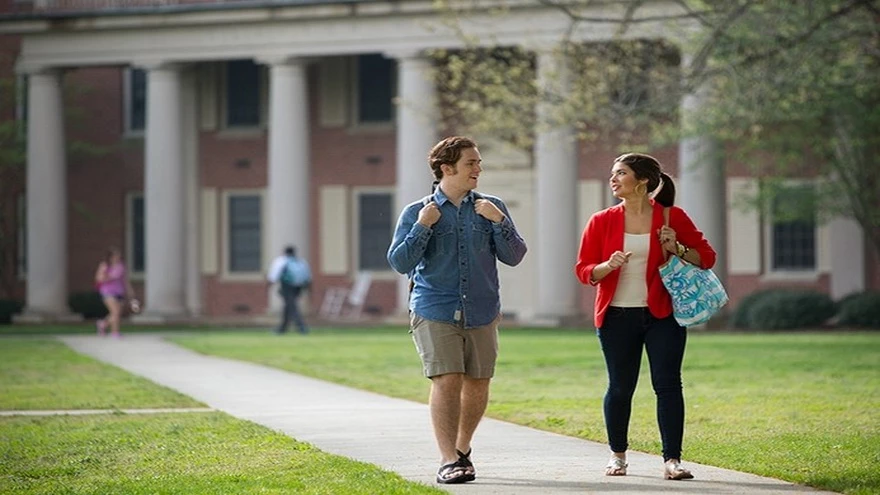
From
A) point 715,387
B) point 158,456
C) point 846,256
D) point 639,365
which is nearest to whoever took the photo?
point 639,365

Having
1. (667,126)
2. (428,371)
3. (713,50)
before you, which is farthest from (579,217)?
(428,371)

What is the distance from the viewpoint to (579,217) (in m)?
46.2

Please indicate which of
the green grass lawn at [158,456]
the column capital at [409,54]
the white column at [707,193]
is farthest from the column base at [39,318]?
the green grass lawn at [158,456]

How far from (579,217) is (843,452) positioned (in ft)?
111

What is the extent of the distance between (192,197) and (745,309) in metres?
16.0

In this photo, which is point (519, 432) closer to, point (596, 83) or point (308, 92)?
point (596, 83)

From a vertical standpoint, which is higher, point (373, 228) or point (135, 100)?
point (135, 100)

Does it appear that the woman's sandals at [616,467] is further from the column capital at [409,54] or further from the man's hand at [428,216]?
the column capital at [409,54]

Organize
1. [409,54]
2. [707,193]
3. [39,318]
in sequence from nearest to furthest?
[707,193] → [409,54] → [39,318]

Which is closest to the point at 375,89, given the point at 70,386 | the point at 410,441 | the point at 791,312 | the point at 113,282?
the point at 791,312

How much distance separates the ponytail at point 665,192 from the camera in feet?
37.5

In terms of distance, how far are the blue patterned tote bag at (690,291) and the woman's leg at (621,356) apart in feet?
0.84

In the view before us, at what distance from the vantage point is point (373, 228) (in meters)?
48.4

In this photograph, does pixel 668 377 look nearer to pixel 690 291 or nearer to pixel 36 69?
pixel 690 291
